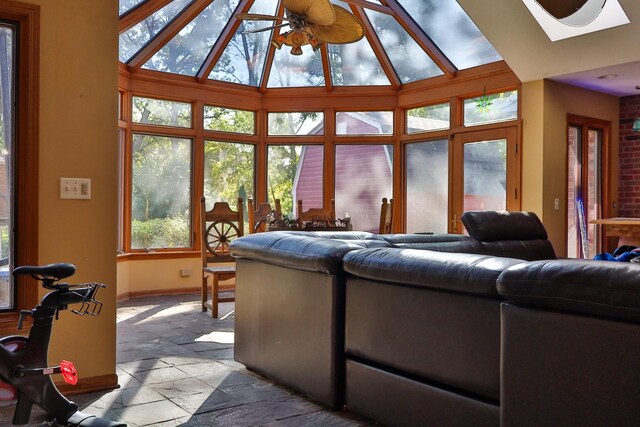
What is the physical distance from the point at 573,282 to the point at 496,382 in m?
0.51

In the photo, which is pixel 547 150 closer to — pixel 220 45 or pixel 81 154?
pixel 220 45

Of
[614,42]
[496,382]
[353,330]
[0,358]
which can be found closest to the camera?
[496,382]

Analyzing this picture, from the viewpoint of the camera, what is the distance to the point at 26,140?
3.06m

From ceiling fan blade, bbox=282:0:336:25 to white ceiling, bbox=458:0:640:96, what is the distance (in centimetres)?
186

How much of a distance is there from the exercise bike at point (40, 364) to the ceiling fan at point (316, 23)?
3.12 meters

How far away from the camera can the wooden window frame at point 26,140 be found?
10.0ft

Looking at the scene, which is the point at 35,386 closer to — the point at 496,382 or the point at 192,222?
the point at 496,382

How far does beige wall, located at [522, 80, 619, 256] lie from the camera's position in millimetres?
6234

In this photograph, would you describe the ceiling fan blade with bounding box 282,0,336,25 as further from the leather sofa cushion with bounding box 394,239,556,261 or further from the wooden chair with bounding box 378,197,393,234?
the wooden chair with bounding box 378,197,393,234

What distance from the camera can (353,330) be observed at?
108 inches

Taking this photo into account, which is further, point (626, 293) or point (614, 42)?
point (614, 42)

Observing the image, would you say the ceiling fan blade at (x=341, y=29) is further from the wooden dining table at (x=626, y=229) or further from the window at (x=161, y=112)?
the wooden dining table at (x=626, y=229)

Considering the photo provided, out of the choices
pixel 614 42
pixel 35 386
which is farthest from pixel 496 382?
pixel 614 42

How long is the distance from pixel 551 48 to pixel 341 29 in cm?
226
